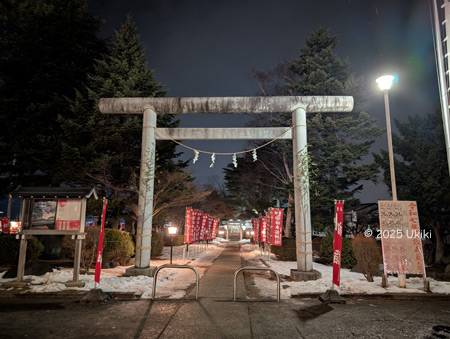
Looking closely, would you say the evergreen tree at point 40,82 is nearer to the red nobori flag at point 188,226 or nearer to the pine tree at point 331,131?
the red nobori flag at point 188,226

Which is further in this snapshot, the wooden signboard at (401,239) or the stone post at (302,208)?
the stone post at (302,208)

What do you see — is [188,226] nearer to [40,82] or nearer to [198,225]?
[198,225]

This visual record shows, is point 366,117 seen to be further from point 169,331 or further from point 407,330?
point 169,331

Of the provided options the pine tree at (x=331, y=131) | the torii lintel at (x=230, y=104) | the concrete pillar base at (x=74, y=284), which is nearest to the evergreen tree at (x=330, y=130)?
the pine tree at (x=331, y=131)

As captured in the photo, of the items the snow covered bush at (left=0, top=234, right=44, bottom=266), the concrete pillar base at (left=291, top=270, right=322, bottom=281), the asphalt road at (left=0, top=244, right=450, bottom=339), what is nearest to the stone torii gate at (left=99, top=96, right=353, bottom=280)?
the concrete pillar base at (left=291, top=270, right=322, bottom=281)

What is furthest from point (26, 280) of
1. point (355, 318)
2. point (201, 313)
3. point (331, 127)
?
point (331, 127)

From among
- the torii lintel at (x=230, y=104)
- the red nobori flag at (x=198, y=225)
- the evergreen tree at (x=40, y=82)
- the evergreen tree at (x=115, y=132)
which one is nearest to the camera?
the torii lintel at (x=230, y=104)

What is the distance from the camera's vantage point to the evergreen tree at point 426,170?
17.2 meters

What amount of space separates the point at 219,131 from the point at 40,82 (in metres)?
12.1

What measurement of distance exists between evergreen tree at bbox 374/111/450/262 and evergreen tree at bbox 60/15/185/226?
1484 cm

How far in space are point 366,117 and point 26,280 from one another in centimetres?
1865

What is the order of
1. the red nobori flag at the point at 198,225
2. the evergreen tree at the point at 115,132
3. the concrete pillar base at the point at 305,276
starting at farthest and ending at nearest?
the red nobori flag at the point at 198,225 → the evergreen tree at the point at 115,132 → the concrete pillar base at the point at 305,276

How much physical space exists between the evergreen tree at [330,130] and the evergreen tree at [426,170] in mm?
3122

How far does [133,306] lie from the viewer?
20.3 ft
